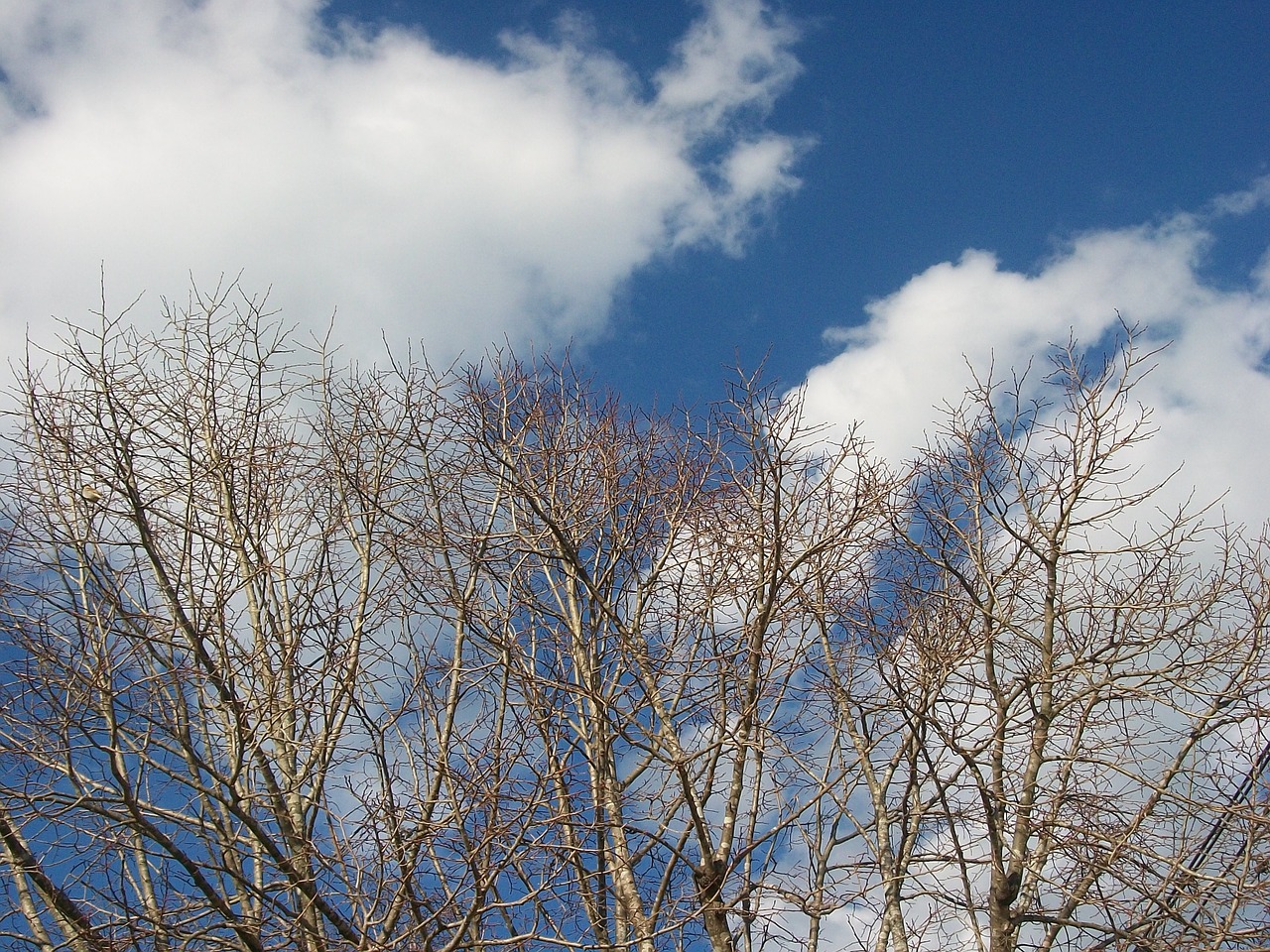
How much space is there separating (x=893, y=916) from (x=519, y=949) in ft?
9.71

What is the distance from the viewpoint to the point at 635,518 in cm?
933

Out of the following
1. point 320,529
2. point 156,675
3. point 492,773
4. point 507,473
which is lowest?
point 492,773

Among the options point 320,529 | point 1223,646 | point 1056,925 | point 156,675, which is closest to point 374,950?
point 156,675

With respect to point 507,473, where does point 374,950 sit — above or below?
below

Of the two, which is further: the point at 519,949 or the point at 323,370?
the point at 323,370

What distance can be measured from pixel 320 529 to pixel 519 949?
3.50 m

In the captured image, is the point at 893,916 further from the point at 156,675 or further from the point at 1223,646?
the point at 156,675

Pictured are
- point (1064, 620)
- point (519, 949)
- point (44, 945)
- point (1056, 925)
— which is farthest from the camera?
point (1064, 620)

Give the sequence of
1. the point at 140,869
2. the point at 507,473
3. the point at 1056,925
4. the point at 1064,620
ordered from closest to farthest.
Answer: the point at 140,869
the point at 1056,925
the point at 1064,620
the point at 507,473

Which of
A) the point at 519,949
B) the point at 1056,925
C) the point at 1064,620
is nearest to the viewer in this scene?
the point at 519,949

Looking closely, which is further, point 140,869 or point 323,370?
point 323,370

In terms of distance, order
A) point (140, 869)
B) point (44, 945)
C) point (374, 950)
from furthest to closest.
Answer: point (140, 869)
point (44, 945)
point (374, 950)

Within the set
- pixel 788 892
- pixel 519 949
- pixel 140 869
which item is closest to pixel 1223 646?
pixel 788 892

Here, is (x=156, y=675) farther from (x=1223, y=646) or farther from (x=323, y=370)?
(x=1223, y=646)
